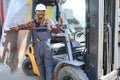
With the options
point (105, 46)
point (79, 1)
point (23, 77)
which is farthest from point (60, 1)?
point (23, 77)

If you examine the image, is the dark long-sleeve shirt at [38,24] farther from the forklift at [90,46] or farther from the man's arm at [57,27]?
the forklift at [90,46]

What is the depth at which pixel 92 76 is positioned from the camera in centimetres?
465

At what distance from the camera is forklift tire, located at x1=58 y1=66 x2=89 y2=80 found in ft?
15.0

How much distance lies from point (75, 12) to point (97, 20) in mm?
1427

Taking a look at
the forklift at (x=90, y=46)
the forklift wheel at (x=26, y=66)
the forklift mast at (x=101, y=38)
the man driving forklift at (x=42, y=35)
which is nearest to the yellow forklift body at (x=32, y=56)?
the forklift at (x=90, y=46)

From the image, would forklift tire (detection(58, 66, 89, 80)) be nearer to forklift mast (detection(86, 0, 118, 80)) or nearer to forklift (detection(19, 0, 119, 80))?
forklift (detection(19, 0, 119, 80))

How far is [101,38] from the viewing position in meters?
4.50

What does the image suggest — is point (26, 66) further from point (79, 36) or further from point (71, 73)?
point (71, 73)

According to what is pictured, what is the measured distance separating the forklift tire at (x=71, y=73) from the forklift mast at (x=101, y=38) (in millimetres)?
187

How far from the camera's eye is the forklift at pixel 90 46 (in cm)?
451

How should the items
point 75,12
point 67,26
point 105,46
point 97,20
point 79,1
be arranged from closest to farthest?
1. point 97,20
2. point 105,46
3. point 67,26
4. point 79,1
5. point 75,12

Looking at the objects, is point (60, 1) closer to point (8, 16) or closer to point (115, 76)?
point (8, 16)

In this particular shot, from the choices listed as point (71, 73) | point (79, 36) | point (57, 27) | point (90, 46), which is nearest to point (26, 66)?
point (79, 36)

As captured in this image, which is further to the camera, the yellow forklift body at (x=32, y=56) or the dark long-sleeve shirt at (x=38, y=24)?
the yellow forklift body at (x=32, y=56)
